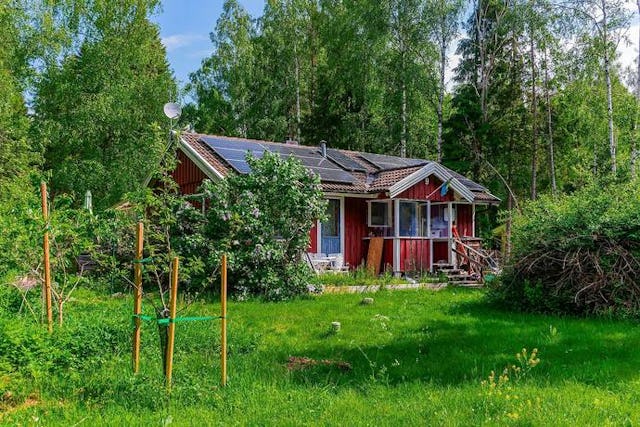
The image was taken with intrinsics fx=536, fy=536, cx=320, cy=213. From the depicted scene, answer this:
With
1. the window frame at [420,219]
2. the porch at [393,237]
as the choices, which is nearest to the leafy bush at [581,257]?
the porch at [393,237]

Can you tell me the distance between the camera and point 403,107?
28.8 metres

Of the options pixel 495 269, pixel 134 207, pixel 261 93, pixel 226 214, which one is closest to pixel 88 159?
pixel 261 93

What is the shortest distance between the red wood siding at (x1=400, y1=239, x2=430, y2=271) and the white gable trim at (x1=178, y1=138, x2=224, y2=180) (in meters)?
5.96

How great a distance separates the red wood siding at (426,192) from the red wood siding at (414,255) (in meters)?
1.43

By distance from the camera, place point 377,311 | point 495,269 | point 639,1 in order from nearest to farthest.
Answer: point 377,311 → point 495,269 → point 639,1

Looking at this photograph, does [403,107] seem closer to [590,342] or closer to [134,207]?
[590,342]

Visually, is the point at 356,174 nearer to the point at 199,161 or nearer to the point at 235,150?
the point at 235,150

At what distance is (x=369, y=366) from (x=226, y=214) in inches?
259

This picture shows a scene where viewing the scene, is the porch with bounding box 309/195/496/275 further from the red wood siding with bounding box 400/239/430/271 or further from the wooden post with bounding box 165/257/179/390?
the wooden post with bounding box 165/257/179/390

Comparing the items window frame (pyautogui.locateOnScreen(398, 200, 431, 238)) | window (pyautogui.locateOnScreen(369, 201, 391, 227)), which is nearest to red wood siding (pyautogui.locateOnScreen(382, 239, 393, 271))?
window (pyautogui.locateOnScreen(369, 201, 391, 227))

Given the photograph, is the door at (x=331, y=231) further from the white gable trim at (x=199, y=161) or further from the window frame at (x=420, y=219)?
the white gable trim at (x=199, y=161)

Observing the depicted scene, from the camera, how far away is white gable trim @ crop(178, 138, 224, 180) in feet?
49.0

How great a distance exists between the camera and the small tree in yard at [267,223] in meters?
11.8

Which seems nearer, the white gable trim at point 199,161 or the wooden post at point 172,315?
the wooden post at point 172,315
